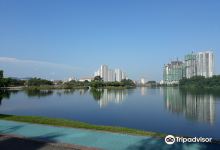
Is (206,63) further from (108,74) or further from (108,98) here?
(108,98)

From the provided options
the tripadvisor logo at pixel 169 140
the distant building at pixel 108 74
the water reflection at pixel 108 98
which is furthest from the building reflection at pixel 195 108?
the distant building at pixel 108 74

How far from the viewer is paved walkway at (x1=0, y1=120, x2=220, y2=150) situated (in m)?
5.94

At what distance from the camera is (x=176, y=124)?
46.8ft

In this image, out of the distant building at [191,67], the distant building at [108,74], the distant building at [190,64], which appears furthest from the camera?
the distant building at [108,74]

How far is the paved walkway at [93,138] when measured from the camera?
5.94 metres

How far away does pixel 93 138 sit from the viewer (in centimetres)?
681

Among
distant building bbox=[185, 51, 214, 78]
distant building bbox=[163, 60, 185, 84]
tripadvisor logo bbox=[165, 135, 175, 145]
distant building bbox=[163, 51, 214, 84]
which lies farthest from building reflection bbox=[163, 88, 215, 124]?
distant building bbox=[163, 60, 185, 84]

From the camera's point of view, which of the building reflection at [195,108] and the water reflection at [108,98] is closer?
the building reflection at [195,108]

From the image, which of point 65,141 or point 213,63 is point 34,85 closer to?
point 213,63

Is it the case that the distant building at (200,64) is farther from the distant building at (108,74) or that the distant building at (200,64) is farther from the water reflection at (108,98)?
the water reflection at (108,98)

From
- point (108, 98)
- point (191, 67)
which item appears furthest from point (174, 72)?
point (108, 98)

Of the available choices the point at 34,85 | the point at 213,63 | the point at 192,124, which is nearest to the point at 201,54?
the point at 213,63

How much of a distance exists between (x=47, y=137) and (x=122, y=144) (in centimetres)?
215

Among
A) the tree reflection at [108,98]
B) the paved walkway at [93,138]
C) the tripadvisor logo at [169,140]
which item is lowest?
the tree reflection at [108,98]
